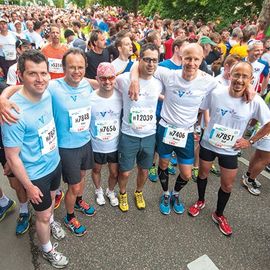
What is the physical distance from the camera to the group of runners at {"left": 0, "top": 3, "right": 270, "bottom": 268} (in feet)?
7.32

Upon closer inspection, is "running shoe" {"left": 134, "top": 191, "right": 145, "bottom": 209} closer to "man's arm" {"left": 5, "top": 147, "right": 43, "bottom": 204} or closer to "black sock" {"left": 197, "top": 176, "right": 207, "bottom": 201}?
"black sock" {"left": 197, "top": 176, "right": 207, "bottom": 201}

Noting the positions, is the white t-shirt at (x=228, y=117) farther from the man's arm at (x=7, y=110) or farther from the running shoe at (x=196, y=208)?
the man's arm at (x=7, y=110)

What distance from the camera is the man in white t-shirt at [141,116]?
2.92 meters

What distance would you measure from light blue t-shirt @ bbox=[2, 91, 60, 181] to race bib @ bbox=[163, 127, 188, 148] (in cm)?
134

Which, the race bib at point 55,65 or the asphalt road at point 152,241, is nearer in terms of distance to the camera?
the asphalt road at point 152,241

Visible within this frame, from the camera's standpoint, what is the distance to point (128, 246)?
3.06 meters

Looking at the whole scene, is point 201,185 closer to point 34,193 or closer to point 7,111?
point 34,193

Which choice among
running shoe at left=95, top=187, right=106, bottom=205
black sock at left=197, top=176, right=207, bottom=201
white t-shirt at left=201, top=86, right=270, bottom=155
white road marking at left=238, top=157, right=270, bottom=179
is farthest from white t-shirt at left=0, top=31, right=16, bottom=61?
white road marking at left=238, top=157, right=270, bottom=179

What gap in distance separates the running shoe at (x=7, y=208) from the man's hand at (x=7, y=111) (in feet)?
6.01

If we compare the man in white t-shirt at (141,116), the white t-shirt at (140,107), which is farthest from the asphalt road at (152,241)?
the white t-shirt at (140,107)

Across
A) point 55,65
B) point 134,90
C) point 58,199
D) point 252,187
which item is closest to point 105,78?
point 134,90

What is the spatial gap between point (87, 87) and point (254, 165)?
2.88m

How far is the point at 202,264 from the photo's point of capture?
289cm

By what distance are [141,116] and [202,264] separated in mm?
1768
